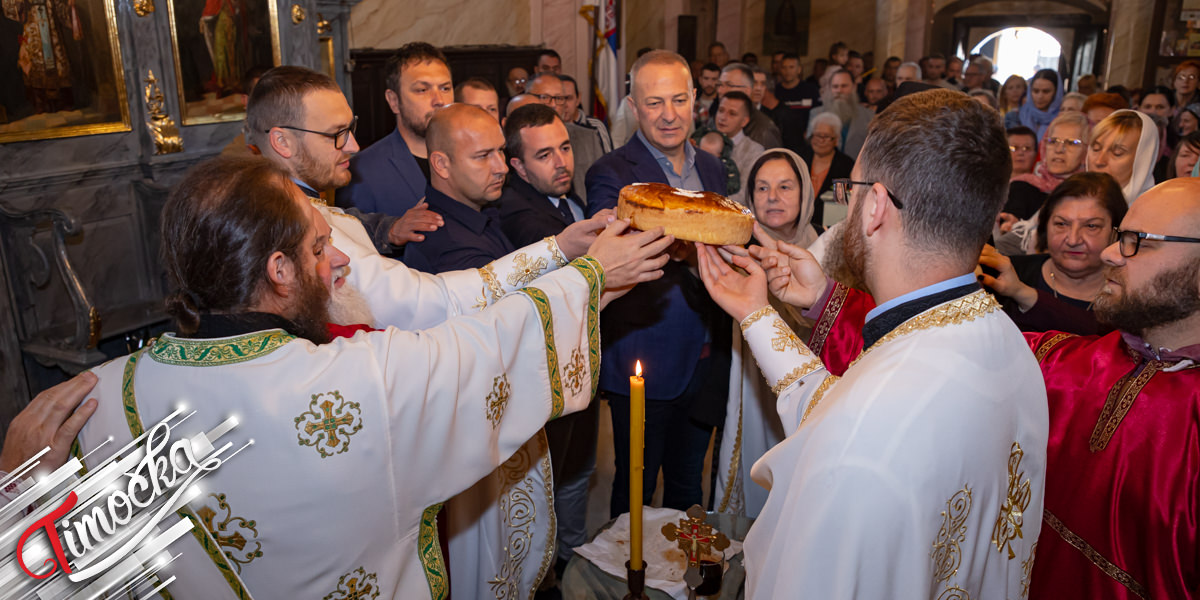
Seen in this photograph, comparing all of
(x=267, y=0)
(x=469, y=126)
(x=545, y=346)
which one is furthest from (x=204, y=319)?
(x=267, y=0)

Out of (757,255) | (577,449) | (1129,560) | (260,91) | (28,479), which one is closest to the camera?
(28,479)

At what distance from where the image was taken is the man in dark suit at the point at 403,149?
13.4ft

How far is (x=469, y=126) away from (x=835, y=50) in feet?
43.5

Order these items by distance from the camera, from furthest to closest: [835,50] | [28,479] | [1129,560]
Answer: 1. [835,50]
2. [1129,560]
3. [28,479]

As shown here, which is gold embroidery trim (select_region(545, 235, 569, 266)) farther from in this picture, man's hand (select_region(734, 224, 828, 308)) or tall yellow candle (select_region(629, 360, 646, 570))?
tall yellow candle (select_region(629, 360, 646, 570))

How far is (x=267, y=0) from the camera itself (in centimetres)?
593

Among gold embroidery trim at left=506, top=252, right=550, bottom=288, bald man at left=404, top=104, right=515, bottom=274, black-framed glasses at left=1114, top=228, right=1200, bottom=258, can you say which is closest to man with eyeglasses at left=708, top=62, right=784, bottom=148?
bald man at left=404, top=104, right=515, bottom=274

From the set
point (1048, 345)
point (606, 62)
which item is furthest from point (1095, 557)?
point (606, 62)

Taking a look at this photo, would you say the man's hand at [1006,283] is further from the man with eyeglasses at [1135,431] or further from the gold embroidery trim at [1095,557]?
the gold embroidery trim at [1095,557]

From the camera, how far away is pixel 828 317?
255 centimetres

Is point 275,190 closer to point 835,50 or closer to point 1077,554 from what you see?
point 1077,554

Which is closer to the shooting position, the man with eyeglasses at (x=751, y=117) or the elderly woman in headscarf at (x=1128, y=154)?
the elderly woman in headscarf at (x=1128, y=154)

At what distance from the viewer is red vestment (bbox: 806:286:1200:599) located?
188 centimetres

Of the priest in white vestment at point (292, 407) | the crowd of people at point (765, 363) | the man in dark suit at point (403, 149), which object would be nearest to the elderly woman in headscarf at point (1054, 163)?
the crowd of people at point (765, 363)
